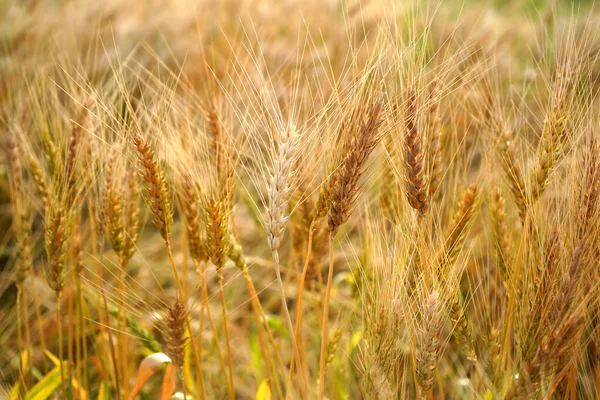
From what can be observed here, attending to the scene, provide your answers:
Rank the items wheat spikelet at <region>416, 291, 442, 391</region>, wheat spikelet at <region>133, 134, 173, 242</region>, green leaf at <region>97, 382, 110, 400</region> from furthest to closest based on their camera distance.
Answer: green leaf at <region>97, 382, 110, 400</region>, wheat spikelet at <region>133, 134, 173, 242</region>, wheat spikelet at <region>416, 291, 442, 391</region>

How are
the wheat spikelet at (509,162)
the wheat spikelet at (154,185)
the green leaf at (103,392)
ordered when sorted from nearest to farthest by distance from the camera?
the wheat spikelet at (154,185), the wheat spikelet at (509,162), the green leaf at (103,392)

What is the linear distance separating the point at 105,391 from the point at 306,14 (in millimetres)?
Result: 2532

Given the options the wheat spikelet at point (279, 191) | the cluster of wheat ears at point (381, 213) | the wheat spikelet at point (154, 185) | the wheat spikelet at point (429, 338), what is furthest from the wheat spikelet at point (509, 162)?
the wheat spikelet at point (154, 185)

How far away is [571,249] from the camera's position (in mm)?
1043

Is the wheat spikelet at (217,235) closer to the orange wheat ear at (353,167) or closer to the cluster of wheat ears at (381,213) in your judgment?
the cluster of wheat ears at (381,213)

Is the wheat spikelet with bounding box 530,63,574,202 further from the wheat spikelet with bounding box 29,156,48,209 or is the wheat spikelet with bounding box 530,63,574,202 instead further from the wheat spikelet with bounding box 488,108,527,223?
the wheat spikelet with bounding box 29,156,48,209

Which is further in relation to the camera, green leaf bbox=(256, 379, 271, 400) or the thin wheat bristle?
green leaf bbox=(256, 379, 271, 400)

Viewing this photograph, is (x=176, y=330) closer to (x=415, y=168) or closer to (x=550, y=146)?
(x=415, y=168)

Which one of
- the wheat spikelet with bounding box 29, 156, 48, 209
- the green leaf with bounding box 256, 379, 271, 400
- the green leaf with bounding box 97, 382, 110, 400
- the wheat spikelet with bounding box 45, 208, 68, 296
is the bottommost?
the green leaf with bounding box 256, 379, 271, 400

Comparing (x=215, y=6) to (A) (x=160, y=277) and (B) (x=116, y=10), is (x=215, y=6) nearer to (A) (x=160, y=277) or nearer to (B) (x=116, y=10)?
(B) (x=116, y=10)

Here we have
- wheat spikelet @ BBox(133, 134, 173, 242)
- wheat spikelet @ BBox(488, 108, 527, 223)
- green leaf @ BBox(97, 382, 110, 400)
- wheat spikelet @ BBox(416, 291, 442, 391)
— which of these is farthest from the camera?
green leaf @ BBox(97, 382, 110, 400)

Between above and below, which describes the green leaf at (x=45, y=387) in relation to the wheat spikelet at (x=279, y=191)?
below

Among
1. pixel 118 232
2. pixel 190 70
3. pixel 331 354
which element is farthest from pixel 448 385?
pixel 190 70

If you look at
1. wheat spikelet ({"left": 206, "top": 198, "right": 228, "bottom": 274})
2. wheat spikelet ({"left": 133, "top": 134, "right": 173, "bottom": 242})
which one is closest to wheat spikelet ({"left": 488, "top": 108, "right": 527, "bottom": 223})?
Answer: wheat spikelet ({"left": 206, "top": 198, "right": 228, "bottom": 274})
